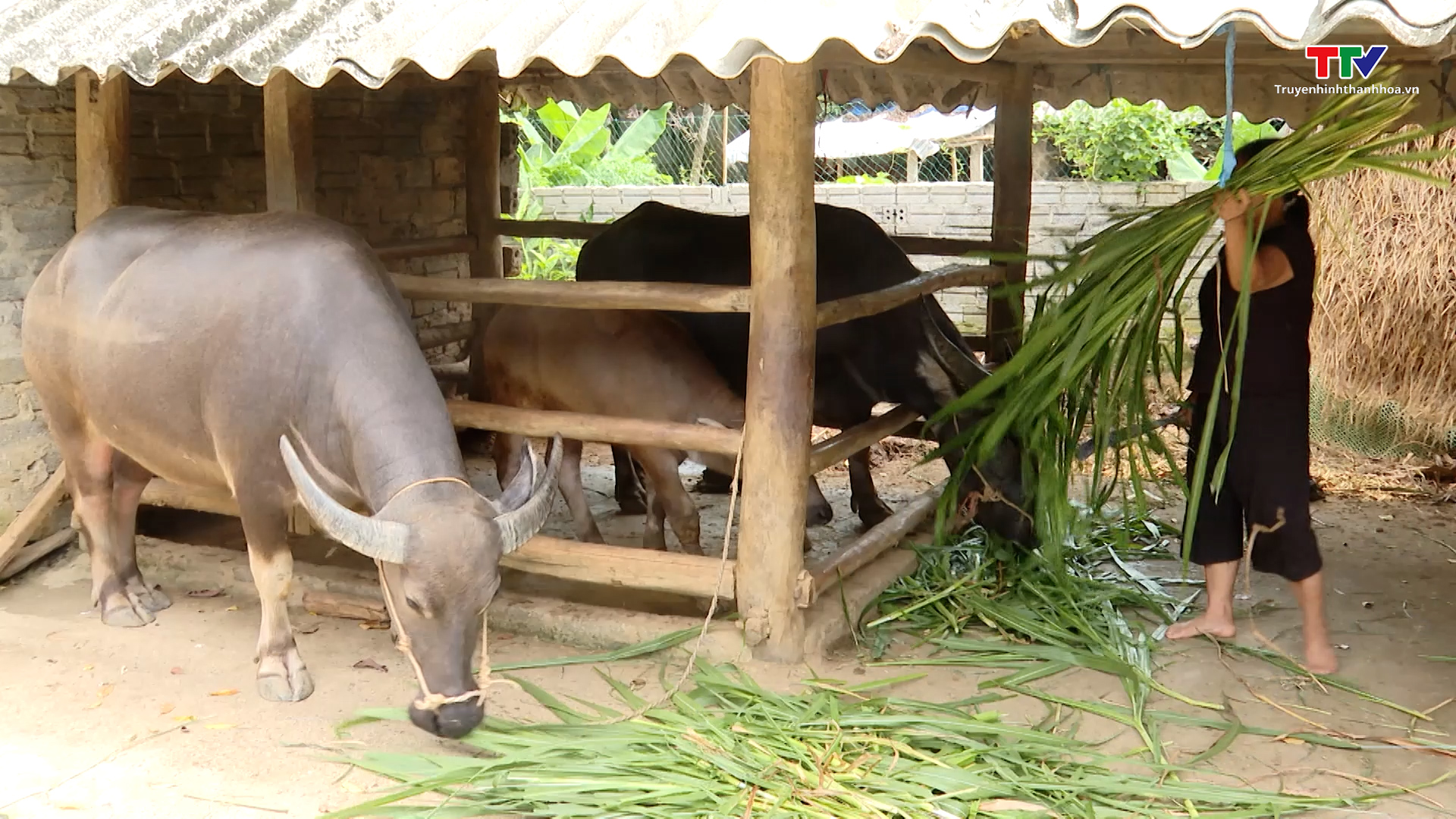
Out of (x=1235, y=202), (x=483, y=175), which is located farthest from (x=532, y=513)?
(x=483, y=175)

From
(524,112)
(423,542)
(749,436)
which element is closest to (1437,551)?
(749,436)

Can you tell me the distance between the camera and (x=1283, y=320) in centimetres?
416

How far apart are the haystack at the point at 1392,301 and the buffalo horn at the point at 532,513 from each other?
197 inches

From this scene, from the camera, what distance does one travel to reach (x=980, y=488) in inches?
216

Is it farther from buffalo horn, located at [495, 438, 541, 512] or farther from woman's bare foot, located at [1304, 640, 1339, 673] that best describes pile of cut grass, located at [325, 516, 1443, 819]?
buffalo horn, located at [495, 438, 541, 512]

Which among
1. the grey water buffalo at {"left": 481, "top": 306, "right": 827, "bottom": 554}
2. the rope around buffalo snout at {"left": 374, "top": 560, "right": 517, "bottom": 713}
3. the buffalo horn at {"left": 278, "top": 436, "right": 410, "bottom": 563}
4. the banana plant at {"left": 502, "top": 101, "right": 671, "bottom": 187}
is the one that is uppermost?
the banana plant at {"left": 502, "top": 101, "right": 671, "bottom": 187}

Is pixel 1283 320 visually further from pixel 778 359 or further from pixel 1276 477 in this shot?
pixel 778 359

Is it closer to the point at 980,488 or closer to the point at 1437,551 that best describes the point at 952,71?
the point at 980,488

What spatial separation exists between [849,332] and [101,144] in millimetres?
3295

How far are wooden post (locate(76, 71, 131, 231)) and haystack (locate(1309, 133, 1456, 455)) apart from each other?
235 inches

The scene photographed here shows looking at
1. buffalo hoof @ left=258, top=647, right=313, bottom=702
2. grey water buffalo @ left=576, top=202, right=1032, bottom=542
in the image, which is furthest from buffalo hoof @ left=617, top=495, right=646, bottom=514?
buffalo hoof @ left=258, top=647, right=313, bottom=702

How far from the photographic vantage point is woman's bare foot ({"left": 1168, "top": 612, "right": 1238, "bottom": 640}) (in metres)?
4.57

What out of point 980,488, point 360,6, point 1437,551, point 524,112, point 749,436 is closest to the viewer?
point 360,6

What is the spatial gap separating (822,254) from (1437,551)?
3.17m
